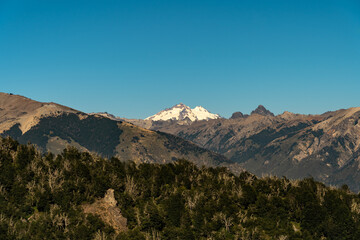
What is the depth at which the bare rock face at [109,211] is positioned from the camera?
174 metres

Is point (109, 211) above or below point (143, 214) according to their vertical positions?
below

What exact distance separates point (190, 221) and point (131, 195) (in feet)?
95.7

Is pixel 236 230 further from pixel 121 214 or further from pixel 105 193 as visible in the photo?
pixel 105 193

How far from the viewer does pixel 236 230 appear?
174 metres

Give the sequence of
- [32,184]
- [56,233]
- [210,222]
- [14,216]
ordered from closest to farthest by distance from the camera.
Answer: [56,233], [14,216], [210,222], [32,184]

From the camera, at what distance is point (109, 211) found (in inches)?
7047

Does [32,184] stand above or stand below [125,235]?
above

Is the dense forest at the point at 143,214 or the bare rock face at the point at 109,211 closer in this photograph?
the dense forest at the point at 143,214

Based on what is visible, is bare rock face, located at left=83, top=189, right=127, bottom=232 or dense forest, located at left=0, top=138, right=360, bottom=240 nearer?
dense forest, located at left=0, top=138, right=360, bottom=240

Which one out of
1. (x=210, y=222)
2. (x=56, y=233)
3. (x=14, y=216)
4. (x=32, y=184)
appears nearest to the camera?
(x=56, y=233)

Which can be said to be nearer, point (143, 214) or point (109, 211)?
point (143, 214)

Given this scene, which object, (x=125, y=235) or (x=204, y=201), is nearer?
(x=125, y=235)

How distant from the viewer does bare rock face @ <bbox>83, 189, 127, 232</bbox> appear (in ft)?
570

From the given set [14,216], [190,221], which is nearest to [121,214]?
[190,221]
